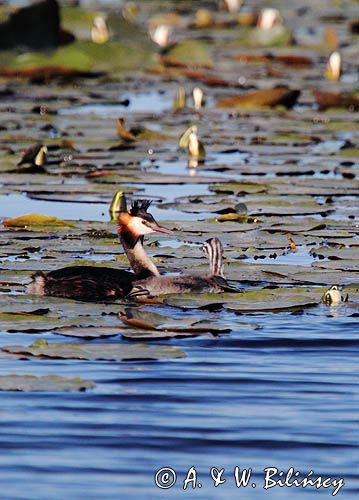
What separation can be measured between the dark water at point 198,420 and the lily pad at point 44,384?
0.09 metres

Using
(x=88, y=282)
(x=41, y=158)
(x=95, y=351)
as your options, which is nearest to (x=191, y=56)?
(x=41, y=158)

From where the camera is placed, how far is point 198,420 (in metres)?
7.35

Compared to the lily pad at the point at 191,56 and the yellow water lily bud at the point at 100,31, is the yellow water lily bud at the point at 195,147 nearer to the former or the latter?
the lily pad at the point at 191,56

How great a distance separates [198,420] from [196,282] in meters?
2.48

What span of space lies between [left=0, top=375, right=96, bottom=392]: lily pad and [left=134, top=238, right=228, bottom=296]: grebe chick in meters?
2.19

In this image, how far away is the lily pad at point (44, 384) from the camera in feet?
24.5

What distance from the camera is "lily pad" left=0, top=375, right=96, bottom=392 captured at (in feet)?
24.5

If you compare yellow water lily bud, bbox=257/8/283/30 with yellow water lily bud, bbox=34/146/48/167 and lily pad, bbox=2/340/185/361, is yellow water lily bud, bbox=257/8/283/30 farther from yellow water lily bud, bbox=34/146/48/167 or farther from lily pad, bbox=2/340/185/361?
lily pad, bbox=2/340/185/361

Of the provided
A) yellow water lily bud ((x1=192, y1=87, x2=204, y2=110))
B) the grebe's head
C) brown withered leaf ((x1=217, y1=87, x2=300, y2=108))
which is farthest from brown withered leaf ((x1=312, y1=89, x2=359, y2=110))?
the grebe's head

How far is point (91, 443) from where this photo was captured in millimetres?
6957

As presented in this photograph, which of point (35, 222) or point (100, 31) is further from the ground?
point (100, 31)

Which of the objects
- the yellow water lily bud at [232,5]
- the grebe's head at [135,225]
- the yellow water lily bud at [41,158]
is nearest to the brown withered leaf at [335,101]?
the yellow water lily bud at [41,158]

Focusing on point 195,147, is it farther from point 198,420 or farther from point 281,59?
point 281,59

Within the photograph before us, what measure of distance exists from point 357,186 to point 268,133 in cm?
403
